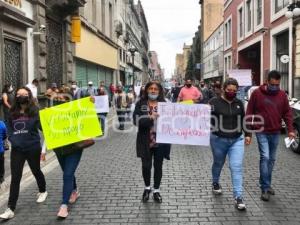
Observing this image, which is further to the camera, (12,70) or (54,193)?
(12,70)

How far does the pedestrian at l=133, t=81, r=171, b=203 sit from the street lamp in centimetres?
1274

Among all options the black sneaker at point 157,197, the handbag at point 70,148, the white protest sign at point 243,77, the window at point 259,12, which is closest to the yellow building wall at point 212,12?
the window at point 259,12

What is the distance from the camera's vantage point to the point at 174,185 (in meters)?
7.41

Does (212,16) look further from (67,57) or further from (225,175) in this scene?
(225,175)

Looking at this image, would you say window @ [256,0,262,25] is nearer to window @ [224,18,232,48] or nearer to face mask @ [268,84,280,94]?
window @ [224,18,232,48]

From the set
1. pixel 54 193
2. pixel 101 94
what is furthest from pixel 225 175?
pixel 101 94

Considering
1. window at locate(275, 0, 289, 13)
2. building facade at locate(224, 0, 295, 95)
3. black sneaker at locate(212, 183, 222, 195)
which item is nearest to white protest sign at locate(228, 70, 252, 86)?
building facade at locate(224, 0, 295, 95)

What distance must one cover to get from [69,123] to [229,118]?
6.87 feet

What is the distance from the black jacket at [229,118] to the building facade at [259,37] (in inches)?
551

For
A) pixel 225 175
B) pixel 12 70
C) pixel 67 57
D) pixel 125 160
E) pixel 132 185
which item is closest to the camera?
pixel 132 185

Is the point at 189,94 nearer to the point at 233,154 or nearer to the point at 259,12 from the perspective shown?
the point at 233,154

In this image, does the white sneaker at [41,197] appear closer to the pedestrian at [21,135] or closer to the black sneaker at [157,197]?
the pedestrian at [21,135]

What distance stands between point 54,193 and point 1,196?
30.3 inches

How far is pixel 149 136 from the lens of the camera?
632 centimetres
